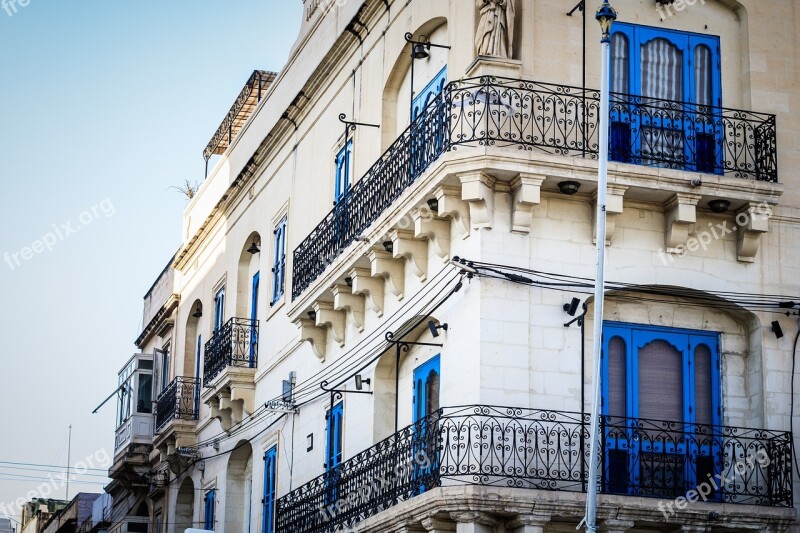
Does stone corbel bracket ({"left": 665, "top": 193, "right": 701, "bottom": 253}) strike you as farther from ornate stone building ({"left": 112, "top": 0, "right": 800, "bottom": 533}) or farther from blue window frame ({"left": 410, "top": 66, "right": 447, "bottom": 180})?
blue window frame ({"left": 410, "top": 66, "right": 447, "bottom": 180})

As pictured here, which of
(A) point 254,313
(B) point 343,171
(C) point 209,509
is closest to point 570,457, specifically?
(B) point 343,171

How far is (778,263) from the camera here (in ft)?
65.1

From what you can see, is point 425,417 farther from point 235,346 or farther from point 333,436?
point 235,346

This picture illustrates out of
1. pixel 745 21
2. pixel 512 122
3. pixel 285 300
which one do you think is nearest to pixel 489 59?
pixel 512 122

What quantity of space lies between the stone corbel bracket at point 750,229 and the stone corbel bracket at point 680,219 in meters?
0.65

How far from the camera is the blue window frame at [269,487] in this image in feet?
87.2

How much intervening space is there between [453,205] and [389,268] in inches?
99.3

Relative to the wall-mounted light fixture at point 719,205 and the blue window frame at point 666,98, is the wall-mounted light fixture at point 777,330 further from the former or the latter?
the blue window frame at point 666,98

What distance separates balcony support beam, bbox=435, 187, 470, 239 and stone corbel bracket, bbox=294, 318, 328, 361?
5621mm

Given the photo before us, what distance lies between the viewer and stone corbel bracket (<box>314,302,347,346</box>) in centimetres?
2339

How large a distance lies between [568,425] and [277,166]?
39.6 ft

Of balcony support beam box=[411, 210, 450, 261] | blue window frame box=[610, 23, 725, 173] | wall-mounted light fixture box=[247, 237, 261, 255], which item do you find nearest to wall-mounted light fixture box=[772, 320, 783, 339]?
blue window frame box=[610, 23, 725, 173]

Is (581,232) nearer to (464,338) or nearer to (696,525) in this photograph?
(464,338)

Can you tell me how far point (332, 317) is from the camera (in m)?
23.4
